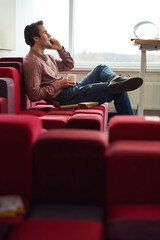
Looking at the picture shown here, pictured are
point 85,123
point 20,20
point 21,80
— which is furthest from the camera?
point 20,20

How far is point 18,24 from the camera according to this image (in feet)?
13.9

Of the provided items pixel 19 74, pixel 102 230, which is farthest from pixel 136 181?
pixel 19 74

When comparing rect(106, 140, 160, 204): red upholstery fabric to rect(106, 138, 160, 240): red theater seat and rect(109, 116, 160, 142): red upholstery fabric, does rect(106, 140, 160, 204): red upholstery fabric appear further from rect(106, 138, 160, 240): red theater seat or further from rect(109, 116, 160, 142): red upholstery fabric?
rect(109, 116, 160, 142): red upholstery fabric

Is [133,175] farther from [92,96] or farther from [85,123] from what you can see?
[92,96]

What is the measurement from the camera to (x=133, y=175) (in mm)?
1159

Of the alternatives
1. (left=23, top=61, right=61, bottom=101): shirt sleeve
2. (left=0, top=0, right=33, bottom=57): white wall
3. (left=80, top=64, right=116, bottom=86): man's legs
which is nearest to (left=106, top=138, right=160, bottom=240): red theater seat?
(left=23, top=61, right=61, bottom=101): shirt sleeve

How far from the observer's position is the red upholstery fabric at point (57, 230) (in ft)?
3.24

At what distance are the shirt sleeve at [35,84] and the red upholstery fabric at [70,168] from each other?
1.85 metres

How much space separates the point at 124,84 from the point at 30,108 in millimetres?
838

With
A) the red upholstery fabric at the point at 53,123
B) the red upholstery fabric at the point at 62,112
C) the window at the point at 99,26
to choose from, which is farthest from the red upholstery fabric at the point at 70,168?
the window at the point at 99,26

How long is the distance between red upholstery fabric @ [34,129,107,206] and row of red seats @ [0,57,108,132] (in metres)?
1.18

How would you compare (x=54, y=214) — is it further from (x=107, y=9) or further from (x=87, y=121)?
(x=107, y=9)

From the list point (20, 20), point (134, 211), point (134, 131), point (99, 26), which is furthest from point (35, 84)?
point (99, 26)

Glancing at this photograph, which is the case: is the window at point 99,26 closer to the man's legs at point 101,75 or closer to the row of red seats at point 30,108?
the man's legs at point 101,75
